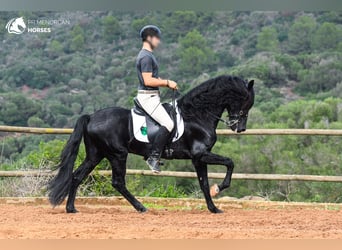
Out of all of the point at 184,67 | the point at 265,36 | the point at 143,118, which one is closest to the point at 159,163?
the point at 143,118

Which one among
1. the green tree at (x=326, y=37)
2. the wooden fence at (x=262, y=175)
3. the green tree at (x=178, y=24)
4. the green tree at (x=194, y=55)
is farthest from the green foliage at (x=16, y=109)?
the green tree at (x=326, y=37)

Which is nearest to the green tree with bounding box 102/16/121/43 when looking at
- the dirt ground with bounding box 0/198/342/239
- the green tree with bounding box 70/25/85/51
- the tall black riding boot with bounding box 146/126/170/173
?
the green tree with bounding box 70/25/85/51

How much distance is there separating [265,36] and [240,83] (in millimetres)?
25846

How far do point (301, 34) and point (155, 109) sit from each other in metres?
25.9

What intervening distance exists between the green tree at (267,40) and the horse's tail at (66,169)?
81.9 feet

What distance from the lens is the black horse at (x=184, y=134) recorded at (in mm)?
8406

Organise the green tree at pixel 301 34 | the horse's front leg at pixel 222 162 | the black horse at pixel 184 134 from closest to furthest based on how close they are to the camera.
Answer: the horse's front leg at pixel 222 162 → the black horse at pixel 184 134 → the green tree at pixel 301 34

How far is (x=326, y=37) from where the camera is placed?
112ft

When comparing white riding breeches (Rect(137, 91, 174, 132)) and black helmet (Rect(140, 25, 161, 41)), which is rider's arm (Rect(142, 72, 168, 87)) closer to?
white riding breeches (Rect(137, 91, 174, 132))

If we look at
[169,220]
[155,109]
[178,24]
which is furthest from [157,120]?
[178,24]

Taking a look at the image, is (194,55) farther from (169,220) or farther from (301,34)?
(169,220)

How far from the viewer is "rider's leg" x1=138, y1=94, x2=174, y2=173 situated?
8.18m

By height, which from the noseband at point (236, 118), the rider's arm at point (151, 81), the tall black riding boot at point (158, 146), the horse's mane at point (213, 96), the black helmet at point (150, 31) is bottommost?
the tall black riding boot at point (158, 146)

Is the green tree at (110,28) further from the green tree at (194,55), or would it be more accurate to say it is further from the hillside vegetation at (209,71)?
the green tree at (194,55)
